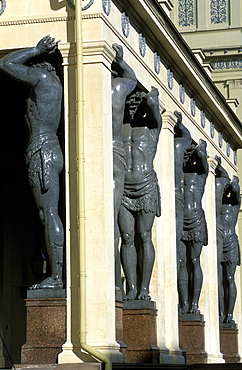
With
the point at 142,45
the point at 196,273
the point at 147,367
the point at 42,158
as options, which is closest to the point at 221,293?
the point at 196,273

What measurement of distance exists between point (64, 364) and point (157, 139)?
240 inches

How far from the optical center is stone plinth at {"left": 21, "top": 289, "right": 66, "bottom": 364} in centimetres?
1766

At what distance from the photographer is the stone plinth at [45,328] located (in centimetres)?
1766

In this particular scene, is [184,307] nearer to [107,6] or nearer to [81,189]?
[81,189]

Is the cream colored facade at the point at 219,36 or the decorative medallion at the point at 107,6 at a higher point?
the cream colored facade at the point at 219,36

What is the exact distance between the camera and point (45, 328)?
1773 centimetres

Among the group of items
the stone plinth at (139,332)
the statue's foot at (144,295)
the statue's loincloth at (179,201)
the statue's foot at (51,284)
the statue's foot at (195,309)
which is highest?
the statue's loincloth at (179,201)

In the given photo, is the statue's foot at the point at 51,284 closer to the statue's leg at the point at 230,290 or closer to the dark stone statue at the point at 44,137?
the dark stone statue at the point at 44,137

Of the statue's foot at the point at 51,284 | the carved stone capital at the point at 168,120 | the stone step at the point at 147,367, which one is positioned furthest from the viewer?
the carved stone capital at the point at 168,120

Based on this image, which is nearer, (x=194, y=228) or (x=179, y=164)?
(x=179, y=164)

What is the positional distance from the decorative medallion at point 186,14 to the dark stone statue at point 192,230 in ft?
40.6

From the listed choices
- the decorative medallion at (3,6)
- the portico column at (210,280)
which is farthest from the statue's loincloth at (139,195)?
the portico column at (210,280)

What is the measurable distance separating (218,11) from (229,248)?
10381mm

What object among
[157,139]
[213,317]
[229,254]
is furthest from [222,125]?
[157,139]
